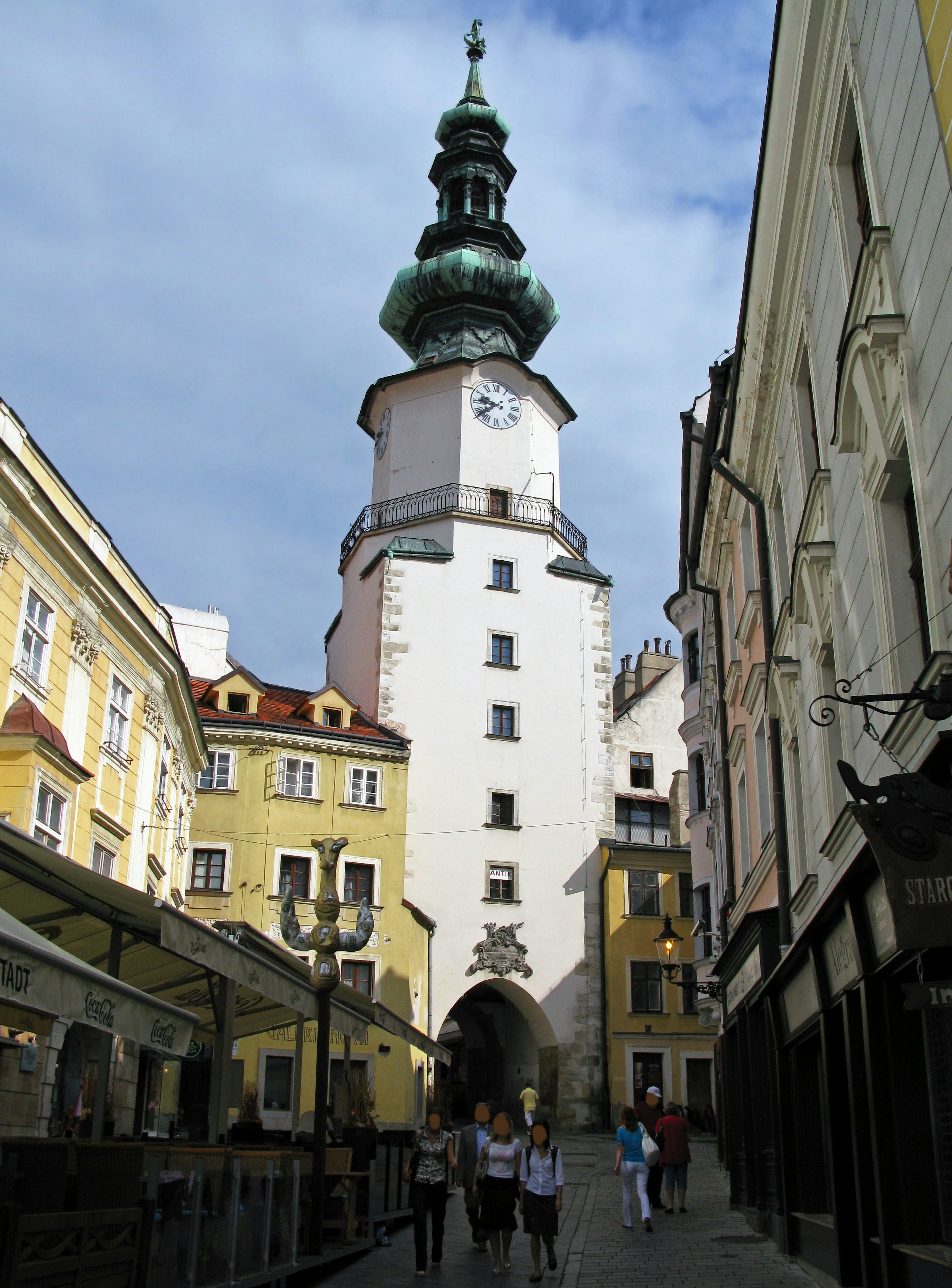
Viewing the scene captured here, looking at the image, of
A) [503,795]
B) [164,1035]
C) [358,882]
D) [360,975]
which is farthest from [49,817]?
[503,795]

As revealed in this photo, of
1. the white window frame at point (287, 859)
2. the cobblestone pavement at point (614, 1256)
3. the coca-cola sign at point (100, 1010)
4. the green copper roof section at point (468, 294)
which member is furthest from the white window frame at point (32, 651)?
the green copper roof section at point (468, 294)

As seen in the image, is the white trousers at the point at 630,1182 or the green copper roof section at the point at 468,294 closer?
the white trousers at the point at 630,1182

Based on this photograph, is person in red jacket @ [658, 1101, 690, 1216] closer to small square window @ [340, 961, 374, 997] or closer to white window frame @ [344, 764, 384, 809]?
small square window @ [340, 961, 374, 997]

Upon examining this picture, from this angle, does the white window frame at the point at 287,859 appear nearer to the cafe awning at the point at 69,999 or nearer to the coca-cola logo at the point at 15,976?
the cafe awning at the point at 69,999

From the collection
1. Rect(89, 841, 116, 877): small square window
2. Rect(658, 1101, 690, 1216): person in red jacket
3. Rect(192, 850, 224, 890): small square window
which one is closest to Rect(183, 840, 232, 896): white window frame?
Rect(192, 850, 224, 890): small square window

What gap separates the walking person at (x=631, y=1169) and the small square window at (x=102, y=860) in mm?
10453

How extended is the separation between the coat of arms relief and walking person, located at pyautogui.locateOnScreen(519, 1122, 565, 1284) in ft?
87.9

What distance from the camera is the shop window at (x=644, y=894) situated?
1601 inches

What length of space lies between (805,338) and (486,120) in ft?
155

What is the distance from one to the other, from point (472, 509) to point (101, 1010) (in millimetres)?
37911

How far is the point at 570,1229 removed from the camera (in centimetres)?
1482

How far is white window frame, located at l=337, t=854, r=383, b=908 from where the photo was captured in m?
35.5

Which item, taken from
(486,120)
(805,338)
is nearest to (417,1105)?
(805,338)

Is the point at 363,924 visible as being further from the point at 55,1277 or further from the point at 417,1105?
the point at 417,1105
